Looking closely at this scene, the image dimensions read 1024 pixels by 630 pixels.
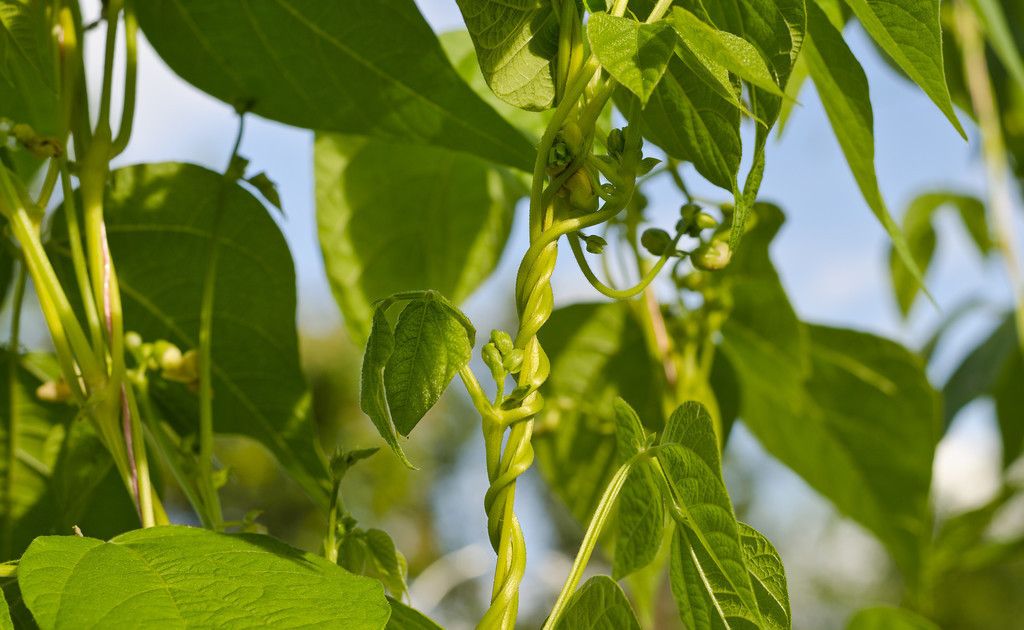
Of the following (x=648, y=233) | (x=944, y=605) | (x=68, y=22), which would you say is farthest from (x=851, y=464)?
(x=944, y=605)

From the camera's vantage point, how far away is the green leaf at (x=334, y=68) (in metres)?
0.35

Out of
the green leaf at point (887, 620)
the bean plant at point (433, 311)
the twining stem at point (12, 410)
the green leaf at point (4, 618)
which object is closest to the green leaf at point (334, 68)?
the bean plant at point (433, 311)

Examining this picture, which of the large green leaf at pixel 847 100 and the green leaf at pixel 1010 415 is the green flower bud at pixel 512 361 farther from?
the green leaf at pixel 1010 415

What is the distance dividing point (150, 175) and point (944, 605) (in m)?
3.16

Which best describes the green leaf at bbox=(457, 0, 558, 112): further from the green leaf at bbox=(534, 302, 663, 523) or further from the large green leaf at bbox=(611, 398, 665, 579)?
the green leaf at bbox=(534, 302, 663, 523)

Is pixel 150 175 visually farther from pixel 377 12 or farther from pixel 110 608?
pixel 110 608

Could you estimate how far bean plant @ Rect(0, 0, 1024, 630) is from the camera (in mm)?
235

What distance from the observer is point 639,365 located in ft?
1.76

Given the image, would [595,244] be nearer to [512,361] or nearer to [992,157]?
[512,361]

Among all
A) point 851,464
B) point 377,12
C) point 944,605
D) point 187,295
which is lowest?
point 944,605

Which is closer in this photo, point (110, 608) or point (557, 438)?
point (110, 608)

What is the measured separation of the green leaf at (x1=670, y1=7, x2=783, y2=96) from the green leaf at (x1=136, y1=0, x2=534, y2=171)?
0.13 metres

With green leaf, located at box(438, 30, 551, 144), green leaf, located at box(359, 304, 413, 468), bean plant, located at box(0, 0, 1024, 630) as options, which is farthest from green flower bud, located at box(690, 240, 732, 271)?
green leaf, located at box(438, 30, 551, 144)

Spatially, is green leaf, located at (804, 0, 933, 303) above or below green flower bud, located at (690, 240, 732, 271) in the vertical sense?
above
